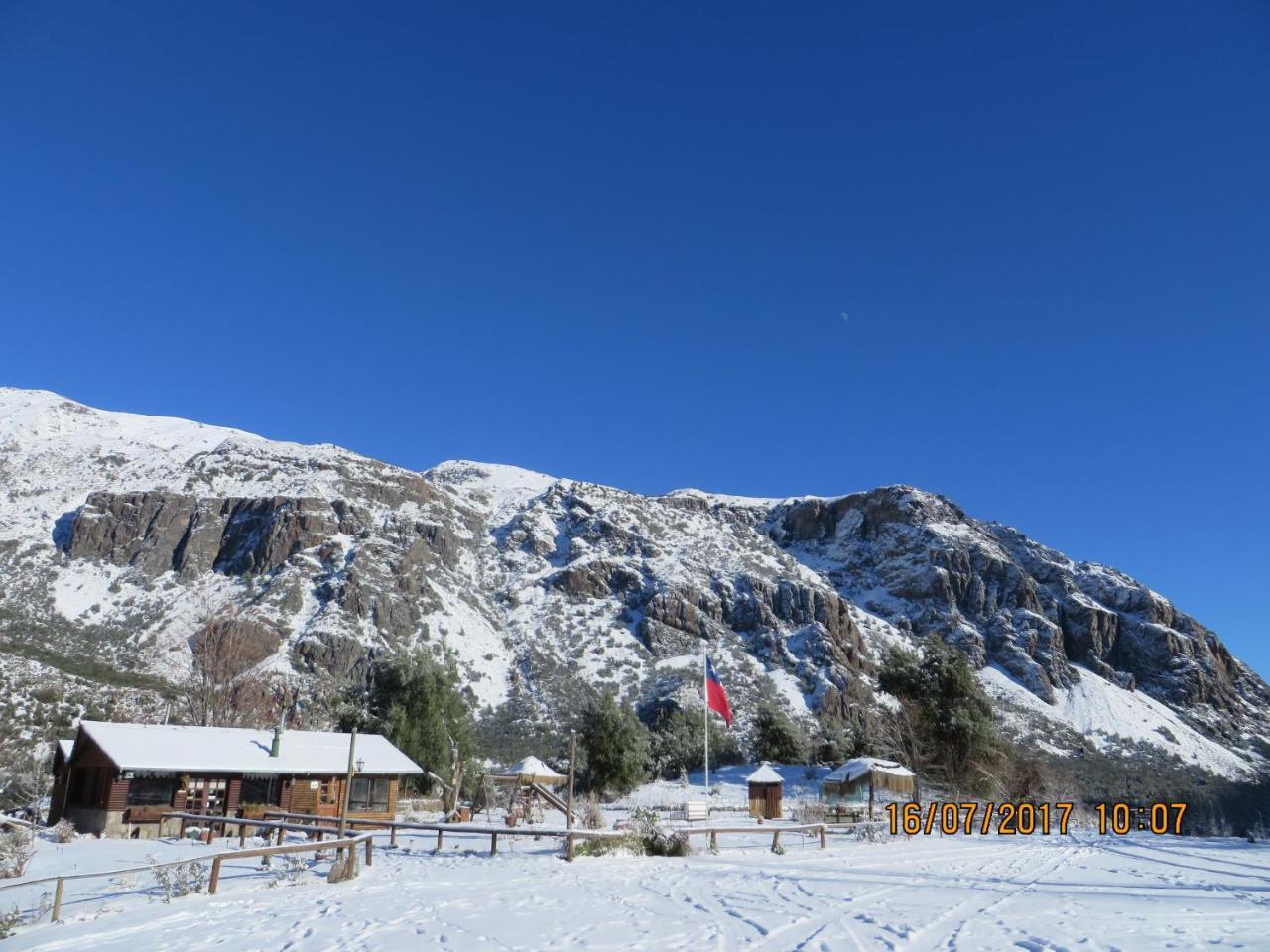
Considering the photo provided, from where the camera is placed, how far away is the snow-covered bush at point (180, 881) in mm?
11895

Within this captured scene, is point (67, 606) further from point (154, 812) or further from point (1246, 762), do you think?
point (1246, 762)

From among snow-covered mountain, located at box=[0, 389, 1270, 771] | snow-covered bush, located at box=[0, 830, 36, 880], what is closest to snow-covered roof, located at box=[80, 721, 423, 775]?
snow-covered bush, located at box=[0, 830, 36, 880]

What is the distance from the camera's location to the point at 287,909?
1066cm

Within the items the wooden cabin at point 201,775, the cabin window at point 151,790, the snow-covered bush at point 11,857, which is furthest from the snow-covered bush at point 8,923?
the cabin window at point 151,790

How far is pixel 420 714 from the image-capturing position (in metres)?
38.8

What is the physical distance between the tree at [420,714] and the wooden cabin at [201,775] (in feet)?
29.8

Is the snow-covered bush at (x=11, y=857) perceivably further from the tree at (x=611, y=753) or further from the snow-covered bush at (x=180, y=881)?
the tree at (x=611, y=753)

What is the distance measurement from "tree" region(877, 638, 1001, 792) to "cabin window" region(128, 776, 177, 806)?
97.1 ft

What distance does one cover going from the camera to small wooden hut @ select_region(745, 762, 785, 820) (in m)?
32.0

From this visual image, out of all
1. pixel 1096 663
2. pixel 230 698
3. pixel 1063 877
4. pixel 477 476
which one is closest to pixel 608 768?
pixel 230 698

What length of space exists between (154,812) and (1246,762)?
82.7 meters

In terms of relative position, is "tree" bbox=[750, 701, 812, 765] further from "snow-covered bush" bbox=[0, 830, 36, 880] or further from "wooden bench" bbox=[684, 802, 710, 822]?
"snow-covered bush" bbox=[0, 830, 36, 880]

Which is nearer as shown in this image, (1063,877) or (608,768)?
(1063,877)

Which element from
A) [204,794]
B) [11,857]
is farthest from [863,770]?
[11,857]
